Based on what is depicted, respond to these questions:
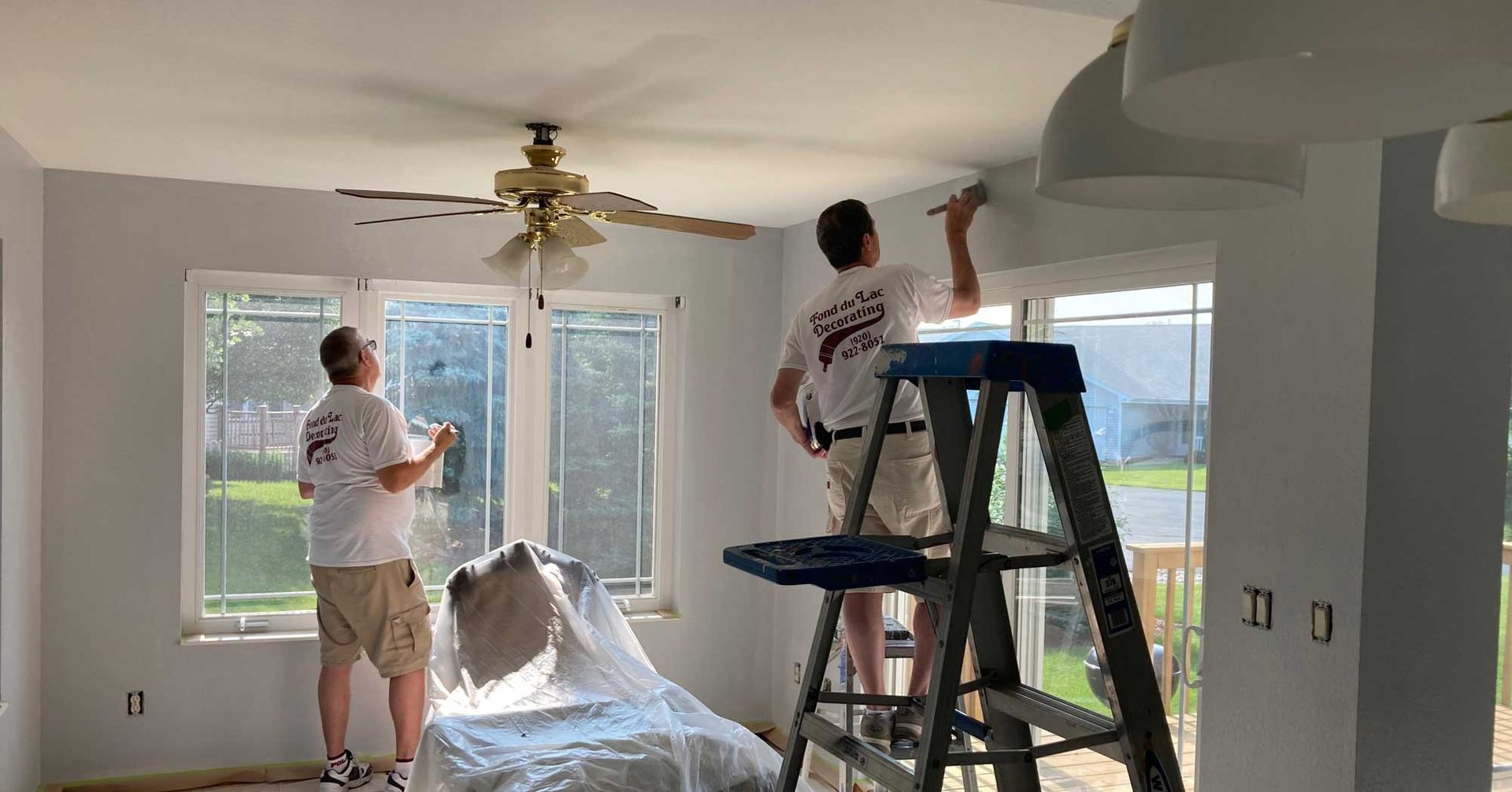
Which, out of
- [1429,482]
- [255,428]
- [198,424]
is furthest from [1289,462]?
[198,424]

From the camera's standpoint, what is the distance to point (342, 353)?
400cm

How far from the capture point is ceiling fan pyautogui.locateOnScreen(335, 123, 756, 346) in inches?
114

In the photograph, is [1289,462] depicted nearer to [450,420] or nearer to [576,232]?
[576,232]

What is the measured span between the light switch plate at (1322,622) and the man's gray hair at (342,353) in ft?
10.5

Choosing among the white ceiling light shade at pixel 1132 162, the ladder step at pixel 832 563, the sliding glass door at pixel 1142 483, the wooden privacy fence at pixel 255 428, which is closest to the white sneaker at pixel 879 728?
the sliding glass door at pixel 1142 483

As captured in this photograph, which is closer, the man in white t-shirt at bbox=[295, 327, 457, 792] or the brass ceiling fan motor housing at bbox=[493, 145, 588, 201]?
the brass ceiling fan motor housing at bbox=[493, 145, 588, 201]

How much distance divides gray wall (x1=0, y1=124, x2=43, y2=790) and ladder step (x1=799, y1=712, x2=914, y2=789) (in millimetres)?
3026

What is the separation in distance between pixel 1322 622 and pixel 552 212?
219 centimetres

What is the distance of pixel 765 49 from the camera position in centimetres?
238

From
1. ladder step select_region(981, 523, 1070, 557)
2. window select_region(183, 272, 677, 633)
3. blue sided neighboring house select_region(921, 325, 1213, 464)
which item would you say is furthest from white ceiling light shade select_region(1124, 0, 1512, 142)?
window select_region(183, 272, 677, 633)

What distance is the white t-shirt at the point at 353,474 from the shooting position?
396cm

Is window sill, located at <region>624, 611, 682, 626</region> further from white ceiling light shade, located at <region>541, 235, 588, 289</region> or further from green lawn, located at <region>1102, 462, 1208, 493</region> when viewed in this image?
green lawn, located at <region>1102, 462, 1208, 493</region>

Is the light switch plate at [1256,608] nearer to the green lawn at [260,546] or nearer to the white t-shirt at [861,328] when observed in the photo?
the white t-shirt at [861,328]

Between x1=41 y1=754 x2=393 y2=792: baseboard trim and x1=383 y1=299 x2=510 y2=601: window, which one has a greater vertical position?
x1=383 y1=299 x2=510 y2=601: window
